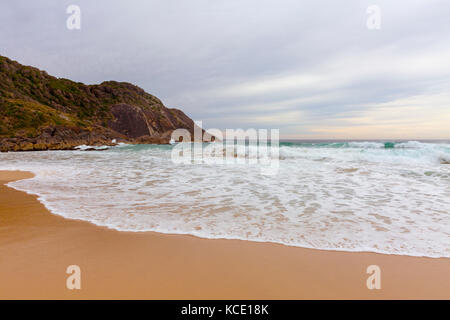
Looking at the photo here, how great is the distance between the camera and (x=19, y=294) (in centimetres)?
194

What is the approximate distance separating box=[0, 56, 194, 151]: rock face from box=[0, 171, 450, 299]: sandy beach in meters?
33.6

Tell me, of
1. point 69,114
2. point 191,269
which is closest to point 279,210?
point 191,269

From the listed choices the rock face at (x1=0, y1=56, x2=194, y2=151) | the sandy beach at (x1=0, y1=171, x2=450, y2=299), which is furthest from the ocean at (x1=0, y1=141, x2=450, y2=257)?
the rock face at (x1=0, y1=56, x2=194, y2=151)

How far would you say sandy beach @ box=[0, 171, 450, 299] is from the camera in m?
2.01

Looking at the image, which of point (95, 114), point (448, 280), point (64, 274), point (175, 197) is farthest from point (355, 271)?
point (95, 114)

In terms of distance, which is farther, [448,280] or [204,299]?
[448,280]

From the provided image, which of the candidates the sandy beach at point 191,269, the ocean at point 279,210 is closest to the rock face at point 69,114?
the ocean at point 279,210

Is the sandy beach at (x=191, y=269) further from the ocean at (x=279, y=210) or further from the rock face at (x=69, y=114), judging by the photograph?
the rock face at (x=69, y=114)

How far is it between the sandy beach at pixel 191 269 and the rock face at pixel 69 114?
33.6 meters

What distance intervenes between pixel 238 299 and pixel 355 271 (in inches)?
50.2

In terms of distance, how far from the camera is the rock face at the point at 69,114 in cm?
3203

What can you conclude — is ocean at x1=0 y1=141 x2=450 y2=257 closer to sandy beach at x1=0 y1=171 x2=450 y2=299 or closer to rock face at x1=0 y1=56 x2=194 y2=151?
sandy beach at x1=0 y1=171 x2=450 y2=299

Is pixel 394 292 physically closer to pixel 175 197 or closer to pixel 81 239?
pixel 81 239

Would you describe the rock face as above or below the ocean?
above
